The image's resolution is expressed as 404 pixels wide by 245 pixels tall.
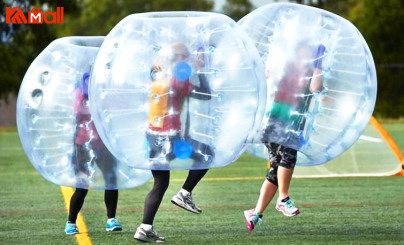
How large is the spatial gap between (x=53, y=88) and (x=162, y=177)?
108cm

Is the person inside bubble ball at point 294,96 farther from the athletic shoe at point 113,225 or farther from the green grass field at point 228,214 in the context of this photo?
the athletic shoe at point 113,225

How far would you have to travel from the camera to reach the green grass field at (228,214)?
310 inches

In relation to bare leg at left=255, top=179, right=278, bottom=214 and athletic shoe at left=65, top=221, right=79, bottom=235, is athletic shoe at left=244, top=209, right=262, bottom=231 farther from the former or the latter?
athletic shoe at left=65, top=221, right=79, bottom=235

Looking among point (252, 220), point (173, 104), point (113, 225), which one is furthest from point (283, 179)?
point (173, 104)

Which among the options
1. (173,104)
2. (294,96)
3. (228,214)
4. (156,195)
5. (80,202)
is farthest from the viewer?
(228,214)

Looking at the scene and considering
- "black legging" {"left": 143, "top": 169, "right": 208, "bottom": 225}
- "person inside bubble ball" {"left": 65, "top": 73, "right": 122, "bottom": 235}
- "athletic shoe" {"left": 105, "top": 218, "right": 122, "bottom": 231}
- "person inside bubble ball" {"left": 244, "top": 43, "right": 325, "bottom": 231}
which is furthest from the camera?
"athletic shoe" {"left": 105, "top": 218, "right": 122, "bottom": 231}

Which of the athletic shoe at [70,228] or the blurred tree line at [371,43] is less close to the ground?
the athletic shoe at [70,228]

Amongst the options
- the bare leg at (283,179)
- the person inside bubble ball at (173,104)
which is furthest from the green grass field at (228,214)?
the person inside bubble ball at (173,104)

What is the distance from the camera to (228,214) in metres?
9.38

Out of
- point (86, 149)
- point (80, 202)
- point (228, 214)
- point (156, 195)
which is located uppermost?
point (86, 149)

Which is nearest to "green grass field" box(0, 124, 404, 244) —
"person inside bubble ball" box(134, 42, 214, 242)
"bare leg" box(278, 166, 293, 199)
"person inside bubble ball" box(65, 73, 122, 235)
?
"bare leg" box(278, 166, 293, 199)

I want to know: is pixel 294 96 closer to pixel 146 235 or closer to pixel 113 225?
pixel 146 235

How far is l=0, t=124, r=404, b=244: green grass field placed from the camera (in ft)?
25.8

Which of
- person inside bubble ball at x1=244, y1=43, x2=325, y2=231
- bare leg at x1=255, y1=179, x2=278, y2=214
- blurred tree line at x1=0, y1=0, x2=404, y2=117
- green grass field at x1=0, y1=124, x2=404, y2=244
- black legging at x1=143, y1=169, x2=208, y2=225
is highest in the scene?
person inside bubble ball at x1=244, y1=43, x2=325, y2=231
